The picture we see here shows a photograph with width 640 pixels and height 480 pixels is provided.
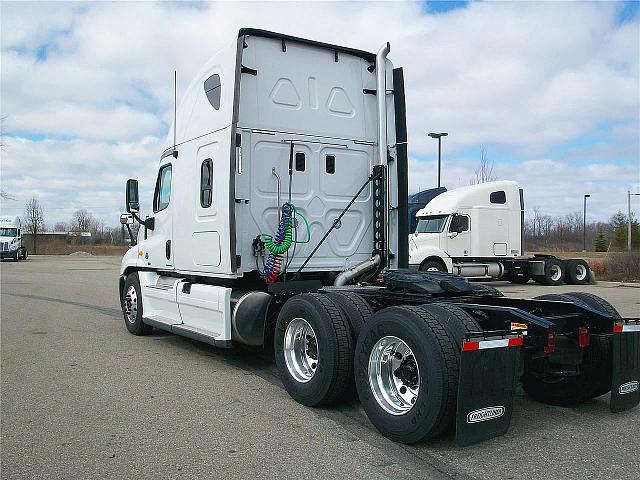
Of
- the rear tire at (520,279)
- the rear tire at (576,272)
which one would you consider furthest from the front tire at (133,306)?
the rear tire at (576,272)

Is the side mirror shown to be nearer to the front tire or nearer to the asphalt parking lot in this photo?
the front tire

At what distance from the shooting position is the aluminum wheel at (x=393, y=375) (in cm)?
474

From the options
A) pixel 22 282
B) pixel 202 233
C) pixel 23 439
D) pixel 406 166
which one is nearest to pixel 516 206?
pixel 406 166

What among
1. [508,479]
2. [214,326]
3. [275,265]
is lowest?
[508,479]

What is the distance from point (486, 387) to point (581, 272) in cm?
2024

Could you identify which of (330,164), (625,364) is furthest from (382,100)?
(625,364)

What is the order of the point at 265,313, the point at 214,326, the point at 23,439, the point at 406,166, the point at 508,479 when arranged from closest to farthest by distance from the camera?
the point at 508,479
the point at 23,439
the point at 265,313
the point at 214,326
the point at 406,166

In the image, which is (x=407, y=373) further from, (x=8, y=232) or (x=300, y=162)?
(x=8, y=232)

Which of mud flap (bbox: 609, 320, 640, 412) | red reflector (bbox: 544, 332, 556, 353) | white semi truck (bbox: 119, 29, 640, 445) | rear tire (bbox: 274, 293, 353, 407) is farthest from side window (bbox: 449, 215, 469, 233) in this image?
red reflector (bbox: 544, 332, 556, 353)

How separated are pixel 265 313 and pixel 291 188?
160 cm

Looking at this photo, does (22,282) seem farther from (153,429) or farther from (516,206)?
(153,429)

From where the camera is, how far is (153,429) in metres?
5.00

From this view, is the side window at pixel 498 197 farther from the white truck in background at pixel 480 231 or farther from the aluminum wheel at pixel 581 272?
the aluminum wheel at pixel 581 272

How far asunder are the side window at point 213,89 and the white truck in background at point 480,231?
13.1 metres
